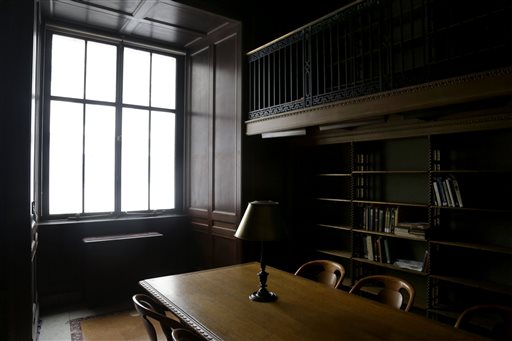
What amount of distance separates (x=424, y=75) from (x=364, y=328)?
78.4 inches

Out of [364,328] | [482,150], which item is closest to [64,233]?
[364,328]

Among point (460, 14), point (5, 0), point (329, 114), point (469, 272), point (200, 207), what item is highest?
point (460, 14)

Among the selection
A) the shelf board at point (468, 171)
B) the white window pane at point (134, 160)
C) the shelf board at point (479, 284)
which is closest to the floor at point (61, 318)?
the white window pane at point (134, 160)

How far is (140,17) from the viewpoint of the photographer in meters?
4.64

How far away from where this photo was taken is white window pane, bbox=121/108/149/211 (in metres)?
5.13

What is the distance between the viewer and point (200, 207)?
5234 mm

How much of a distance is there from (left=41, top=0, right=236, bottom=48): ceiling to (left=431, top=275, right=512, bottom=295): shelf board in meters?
3.81

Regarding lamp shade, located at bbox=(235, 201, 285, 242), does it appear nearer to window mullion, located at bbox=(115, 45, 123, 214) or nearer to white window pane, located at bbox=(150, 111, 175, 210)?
window mullion, located at bbox=(115, 45, 123, 214)

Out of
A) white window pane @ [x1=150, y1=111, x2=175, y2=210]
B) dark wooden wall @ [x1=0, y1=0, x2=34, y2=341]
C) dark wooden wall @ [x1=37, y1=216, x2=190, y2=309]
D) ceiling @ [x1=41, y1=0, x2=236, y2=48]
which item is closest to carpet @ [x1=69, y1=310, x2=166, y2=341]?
dark wooden wall @ [x1=37, y1=216, x2=190, y2=309]

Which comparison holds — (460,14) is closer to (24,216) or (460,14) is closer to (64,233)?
(24,216)

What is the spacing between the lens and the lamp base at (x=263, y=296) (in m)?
2.24

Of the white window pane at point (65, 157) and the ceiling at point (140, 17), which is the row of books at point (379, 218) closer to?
the ceiling at point (140, 17)

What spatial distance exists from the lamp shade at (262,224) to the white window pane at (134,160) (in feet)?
11.3

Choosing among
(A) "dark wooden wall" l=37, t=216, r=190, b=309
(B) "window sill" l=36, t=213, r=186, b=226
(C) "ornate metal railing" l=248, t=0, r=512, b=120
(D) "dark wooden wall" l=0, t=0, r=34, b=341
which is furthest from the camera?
(B) "window sill" l=36, t=213, r=186, b=226
